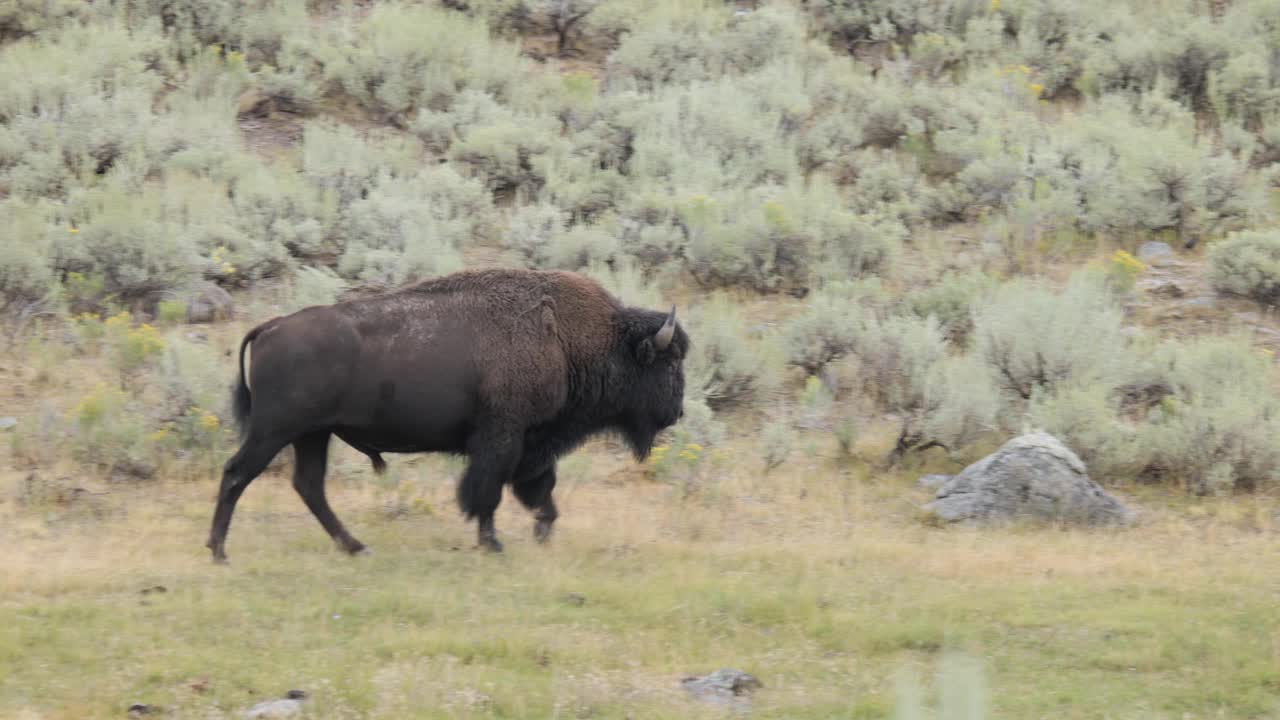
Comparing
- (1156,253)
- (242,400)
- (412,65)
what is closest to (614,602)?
(242,400)

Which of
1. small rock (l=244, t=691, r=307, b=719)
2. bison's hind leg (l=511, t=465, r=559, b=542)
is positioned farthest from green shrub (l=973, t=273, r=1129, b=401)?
small rock (l=244, t=691, r=307, b=719)

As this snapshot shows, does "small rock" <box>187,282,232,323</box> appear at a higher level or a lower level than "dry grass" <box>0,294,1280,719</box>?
lower

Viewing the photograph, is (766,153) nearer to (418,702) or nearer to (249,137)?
(249,137)

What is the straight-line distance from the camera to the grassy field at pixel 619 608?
280 inches

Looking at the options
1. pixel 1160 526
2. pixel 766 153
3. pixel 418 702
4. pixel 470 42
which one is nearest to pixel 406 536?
pixel 418 702

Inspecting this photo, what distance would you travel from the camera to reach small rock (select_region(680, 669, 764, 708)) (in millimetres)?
7145

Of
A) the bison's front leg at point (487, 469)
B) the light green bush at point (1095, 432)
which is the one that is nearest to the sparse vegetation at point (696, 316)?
the light green bush at point (1095, 432)

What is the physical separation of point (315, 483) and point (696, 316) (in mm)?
5089

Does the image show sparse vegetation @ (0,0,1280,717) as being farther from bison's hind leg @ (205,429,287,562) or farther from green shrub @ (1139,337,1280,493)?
bison's hind leg @ (205,429,287,562)

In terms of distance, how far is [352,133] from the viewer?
17.0 metres

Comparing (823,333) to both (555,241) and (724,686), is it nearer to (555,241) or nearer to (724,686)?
(555,241)

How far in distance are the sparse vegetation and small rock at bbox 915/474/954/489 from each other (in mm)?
177

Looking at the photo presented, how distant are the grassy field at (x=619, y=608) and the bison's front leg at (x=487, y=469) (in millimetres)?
314

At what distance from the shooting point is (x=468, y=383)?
945 centimetres
